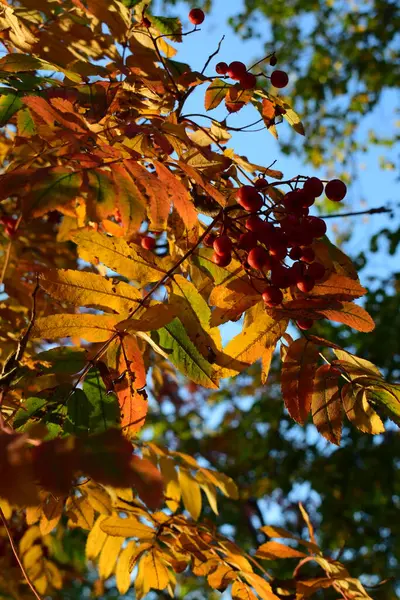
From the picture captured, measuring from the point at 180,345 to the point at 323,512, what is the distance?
4045 millimetres

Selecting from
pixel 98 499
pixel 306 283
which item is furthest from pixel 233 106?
pixel 98 499

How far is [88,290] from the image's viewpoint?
133 cm

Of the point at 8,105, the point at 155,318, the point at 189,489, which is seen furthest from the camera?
the point at 189,489

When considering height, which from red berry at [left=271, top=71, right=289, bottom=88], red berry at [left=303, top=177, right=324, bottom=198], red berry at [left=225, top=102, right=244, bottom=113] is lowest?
red berry at [left=303, top=177, right=324, bottom=198]

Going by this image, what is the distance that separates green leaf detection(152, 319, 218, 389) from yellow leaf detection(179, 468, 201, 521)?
2.80 feet

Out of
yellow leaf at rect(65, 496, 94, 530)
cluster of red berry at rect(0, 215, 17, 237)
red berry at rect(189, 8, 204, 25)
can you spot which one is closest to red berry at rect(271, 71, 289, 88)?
red berry at rect(189, 8, 204, 25)

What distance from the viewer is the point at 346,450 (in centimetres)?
511

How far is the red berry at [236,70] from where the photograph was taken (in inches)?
60.6

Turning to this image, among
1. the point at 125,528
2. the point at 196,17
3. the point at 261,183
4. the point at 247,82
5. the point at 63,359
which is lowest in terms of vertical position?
the point at 125,528

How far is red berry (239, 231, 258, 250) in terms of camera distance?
1.34 m

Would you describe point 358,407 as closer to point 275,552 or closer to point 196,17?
point 275,552

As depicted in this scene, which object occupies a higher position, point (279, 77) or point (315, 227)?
point (279, 77)

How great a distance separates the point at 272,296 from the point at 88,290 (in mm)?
386

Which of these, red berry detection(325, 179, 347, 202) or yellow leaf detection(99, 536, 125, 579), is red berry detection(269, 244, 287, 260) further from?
yellow leaf detection(99, 536, 125, 579)
